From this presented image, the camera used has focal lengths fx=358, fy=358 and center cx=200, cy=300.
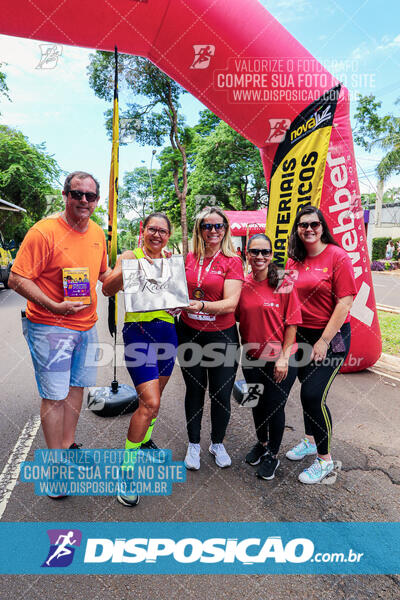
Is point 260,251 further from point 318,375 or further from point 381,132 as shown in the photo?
point 381,132

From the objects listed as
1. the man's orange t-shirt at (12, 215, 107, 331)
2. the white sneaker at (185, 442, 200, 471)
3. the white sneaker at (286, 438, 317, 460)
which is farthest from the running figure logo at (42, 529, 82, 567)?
the white sneaker at (286, 438, 317, 460)

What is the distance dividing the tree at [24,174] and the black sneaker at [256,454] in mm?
22679

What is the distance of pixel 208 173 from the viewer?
24.0 meters

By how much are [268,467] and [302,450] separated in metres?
0.40

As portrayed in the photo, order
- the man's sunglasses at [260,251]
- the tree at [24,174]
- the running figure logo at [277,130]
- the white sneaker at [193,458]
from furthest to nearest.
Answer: the tree at [24,174] < the running figure logo at [277,130] < the white sneaker at [193,458] < the man's sunglasses at [260,251]

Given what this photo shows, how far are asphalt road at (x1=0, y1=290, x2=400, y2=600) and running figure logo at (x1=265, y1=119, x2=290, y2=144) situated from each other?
3.05 m

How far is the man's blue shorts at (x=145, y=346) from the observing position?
7.70 feet

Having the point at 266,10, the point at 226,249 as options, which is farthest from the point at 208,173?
the point at 226,249

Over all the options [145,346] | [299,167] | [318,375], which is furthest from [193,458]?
[299,167]

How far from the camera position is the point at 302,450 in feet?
9.41

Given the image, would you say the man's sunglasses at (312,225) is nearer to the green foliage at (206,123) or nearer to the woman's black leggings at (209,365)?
the woman's black leggings at (209,365)

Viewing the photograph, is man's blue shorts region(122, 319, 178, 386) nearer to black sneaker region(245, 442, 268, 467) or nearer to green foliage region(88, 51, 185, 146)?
black sneaker region(245, 442, 268, 467)

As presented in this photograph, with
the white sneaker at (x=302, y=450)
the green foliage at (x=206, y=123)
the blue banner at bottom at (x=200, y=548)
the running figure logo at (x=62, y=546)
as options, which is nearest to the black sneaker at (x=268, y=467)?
the white sneaker at (x=302, y=450)

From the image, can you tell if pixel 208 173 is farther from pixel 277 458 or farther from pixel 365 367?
pixel 277 458
